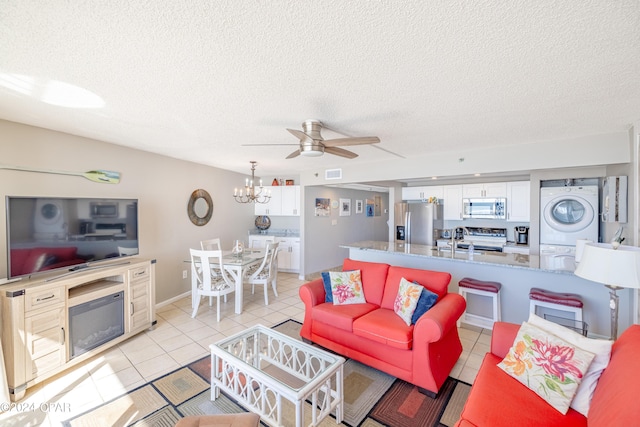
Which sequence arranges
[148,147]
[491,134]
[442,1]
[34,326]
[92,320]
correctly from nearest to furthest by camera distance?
[442,1] < [34,326] < [92,320] < [491,134] < [148,147]

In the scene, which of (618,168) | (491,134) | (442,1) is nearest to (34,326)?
(442,1)

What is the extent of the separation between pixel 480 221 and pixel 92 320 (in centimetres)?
637

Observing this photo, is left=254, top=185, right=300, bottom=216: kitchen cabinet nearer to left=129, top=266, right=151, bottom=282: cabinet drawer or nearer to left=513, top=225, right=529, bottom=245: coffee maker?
left=129, top=266, right=151, bottom=282: cabinet drawer

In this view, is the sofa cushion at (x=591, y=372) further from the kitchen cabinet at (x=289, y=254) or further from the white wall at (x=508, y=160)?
the kitchen cabinet at (x=289, y=254)

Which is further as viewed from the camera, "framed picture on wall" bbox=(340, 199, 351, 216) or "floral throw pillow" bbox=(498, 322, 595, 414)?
"framed picture on wall" bbox=(340, 199, 351, 216)

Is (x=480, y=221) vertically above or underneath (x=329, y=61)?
underneath

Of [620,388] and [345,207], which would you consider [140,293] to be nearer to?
[620,388]

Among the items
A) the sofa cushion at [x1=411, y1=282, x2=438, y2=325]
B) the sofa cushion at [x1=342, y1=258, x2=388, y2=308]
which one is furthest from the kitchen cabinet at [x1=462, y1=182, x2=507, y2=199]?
the sofa cushion at [x1=411, y1=282, x2=438, y2=325]

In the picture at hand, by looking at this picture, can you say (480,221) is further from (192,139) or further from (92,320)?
(92,320)

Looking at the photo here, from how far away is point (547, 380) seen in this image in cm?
152

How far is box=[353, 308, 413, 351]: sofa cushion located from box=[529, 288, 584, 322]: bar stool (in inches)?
61.8

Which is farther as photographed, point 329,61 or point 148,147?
point 148,147

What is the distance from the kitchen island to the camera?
282 centimetres

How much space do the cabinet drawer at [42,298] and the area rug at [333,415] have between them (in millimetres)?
975
